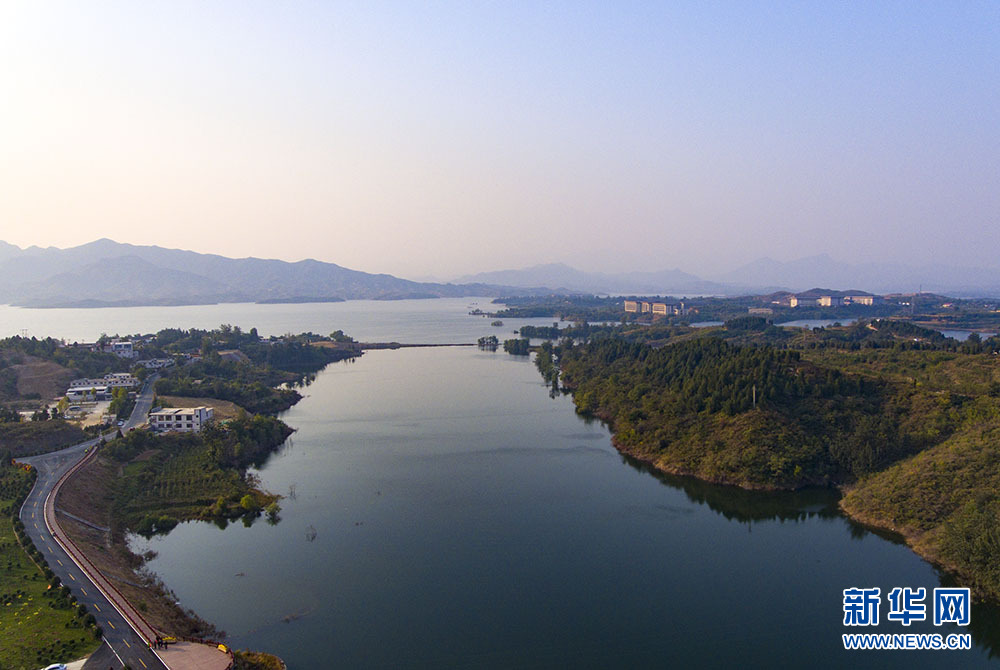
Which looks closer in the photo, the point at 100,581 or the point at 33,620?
the point at 33,620

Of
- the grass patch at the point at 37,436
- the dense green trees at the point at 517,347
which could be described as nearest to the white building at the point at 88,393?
the grass patch at the point at 37,436

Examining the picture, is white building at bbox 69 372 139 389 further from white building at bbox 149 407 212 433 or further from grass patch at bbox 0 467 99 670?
grass patch at bbox 0 467 99 670

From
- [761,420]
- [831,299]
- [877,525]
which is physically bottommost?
[877,525]

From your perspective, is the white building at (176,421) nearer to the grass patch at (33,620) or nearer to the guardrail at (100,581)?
the guardrail at (100,581)

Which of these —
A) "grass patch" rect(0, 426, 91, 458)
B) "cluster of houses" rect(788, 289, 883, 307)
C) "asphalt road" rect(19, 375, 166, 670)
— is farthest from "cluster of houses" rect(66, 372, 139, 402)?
"cluster of houses" rect(788, 289, 883, 307)

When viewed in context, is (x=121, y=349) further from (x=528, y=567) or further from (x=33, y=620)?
(x=528, y=567)

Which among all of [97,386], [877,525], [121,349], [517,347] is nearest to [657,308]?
[517,347]
